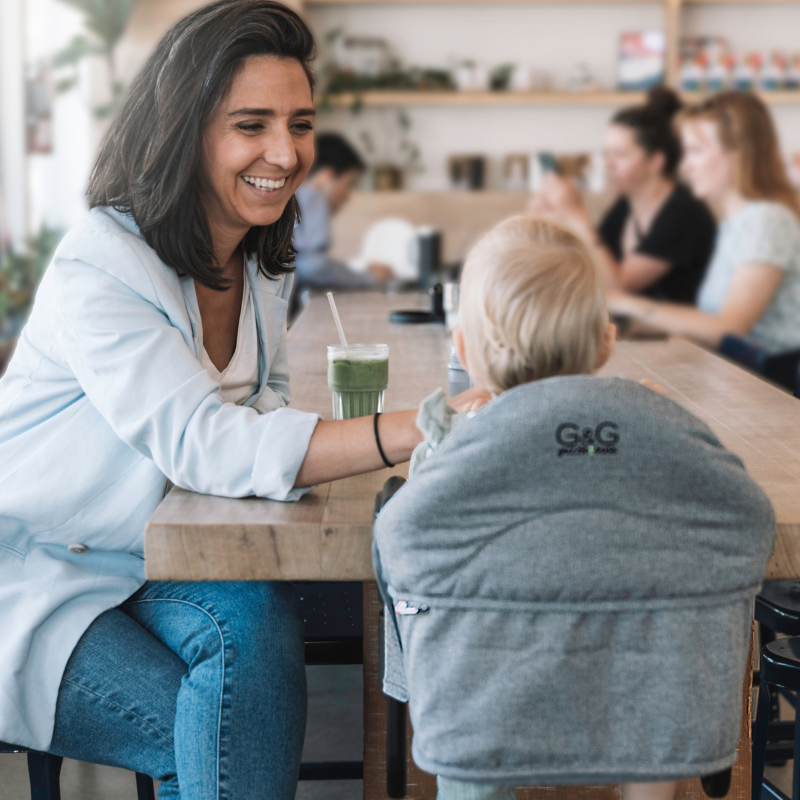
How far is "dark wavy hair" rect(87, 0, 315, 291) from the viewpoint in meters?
1.13

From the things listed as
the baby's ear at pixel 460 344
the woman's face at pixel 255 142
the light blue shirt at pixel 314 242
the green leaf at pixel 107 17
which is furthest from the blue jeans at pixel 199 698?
the green leaf at pixel 107 17

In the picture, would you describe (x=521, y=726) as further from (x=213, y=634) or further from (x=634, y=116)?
(x=634, y=116)

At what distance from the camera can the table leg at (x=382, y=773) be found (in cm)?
135

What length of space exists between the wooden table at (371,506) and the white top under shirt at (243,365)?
0.14 metres

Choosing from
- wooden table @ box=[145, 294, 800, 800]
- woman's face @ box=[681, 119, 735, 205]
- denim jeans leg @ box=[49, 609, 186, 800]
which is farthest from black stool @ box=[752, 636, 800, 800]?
woman's face @ box=[681, 119, 735, 205]

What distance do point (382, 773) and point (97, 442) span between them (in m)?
0.64

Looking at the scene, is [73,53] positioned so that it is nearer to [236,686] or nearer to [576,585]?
[236,686]

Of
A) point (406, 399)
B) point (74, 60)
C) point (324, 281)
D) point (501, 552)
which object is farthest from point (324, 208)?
point (501, 552)

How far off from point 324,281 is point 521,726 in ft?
11.4

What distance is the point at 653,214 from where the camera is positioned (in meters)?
3.48

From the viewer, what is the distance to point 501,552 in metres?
0.80

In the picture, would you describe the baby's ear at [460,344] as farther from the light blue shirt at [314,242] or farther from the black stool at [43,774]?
the light blue shirt at [314,242]

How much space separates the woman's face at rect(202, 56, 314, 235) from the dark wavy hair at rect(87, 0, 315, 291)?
2 cm

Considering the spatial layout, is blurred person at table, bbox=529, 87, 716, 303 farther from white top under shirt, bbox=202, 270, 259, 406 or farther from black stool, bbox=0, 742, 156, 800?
black stool, bbox=0, 742, 156, 800
